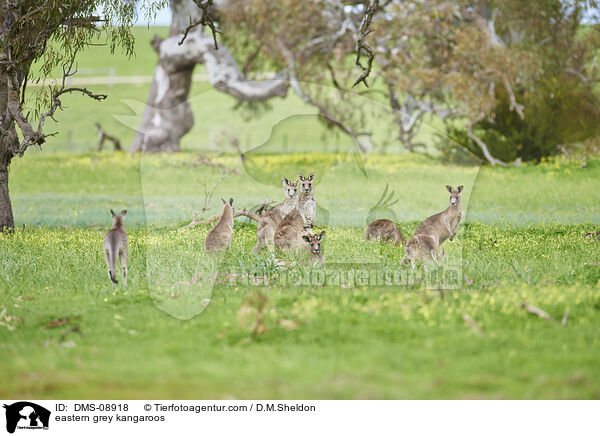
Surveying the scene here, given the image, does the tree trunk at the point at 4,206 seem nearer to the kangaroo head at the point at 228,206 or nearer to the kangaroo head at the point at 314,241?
the kangaroo head at the point at 228,206

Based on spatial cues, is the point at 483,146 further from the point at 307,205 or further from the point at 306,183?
the point at 306,183

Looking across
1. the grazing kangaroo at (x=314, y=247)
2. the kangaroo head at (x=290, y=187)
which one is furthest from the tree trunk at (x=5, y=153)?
the grazing kangaroo at (x=314, y=247)

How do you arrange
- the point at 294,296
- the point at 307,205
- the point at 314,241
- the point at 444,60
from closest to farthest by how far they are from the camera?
the point at 294,296 → the point at 314,241 → the point at 307,205 → the point at 444,60

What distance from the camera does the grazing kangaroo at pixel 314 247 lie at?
9.06 meters

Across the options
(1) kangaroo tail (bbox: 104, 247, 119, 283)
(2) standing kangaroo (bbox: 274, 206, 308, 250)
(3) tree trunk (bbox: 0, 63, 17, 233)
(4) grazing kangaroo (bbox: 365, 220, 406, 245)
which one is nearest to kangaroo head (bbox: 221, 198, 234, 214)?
(2) standing kangaroo (bbox: 274, 206, 308, 250)

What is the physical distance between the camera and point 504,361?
629 cm

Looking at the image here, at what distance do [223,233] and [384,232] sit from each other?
8.37 ft

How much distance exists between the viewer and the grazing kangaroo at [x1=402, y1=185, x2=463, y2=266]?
29.9 feet

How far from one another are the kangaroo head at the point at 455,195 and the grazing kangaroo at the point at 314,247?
1903 mm

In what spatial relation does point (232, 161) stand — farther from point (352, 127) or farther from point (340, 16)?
point (340, 16)

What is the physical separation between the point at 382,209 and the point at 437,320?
2.87 m

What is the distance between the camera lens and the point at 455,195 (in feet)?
30.8
